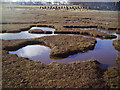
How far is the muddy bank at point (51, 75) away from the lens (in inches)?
480

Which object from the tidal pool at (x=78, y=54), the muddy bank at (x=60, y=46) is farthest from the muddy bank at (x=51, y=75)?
the muddy bank at (x=60, y=46)

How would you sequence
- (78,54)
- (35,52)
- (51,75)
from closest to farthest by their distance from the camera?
(51,75), (78,54), (35,52)

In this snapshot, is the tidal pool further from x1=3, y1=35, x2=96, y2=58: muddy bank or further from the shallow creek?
x1=3, y1=35, x2=96, y2=58: muddy bank

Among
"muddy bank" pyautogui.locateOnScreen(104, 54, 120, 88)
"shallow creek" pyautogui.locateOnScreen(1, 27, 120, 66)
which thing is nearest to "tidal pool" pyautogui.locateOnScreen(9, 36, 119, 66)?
"shallow creek" pyautogui.locateOnScreen(1, 27, 120, 66)

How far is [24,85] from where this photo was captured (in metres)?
12.2

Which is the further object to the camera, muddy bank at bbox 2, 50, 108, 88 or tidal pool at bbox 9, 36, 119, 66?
tidal pool at bbox 9, 36, 119, 66

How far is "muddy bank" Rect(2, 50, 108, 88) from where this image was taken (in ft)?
40.0

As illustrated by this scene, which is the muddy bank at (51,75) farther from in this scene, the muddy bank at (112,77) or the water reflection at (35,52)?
the water reflection at (35,52)

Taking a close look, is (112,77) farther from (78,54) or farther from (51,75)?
(78,54)

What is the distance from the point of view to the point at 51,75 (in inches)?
539

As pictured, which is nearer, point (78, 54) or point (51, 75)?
point (51, 75)

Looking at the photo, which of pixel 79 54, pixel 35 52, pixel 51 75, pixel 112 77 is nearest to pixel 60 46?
pixel 79 54

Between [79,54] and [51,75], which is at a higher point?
[79,54]

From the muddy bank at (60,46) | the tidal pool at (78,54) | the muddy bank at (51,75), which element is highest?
the muddy bank at (60,46)
